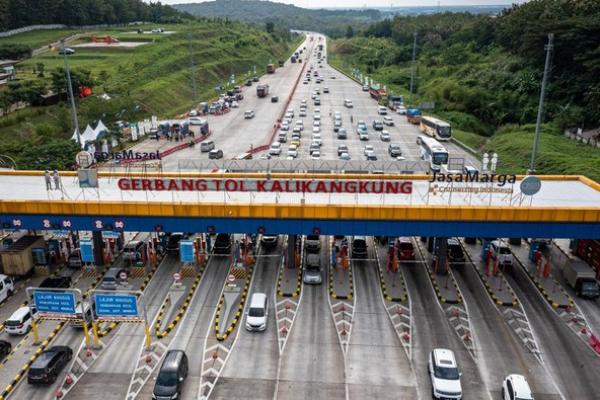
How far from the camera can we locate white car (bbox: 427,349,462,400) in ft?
85.8

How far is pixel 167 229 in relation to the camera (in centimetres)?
3625

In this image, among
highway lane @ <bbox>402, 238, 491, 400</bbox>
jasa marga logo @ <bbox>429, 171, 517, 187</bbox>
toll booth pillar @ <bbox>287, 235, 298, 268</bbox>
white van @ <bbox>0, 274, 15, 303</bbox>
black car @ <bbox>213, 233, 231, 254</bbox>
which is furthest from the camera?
black car @ <bbox>213, 233, 231, 254</bbox>

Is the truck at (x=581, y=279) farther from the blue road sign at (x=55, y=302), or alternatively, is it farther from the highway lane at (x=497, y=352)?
the blue road sign at (x=55, y=302)

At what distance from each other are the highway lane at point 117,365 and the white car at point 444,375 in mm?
16932

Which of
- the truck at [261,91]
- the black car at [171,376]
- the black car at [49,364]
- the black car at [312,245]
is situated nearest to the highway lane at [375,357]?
the black car at [312,245]

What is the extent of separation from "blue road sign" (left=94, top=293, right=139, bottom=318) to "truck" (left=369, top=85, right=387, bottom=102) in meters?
Result: 101

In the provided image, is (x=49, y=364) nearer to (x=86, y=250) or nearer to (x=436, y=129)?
(x=86, y=250)

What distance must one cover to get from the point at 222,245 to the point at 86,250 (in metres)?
11.0

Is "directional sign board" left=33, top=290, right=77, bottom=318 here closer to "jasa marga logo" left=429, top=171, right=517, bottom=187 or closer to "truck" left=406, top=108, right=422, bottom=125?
"jasa marga logo" left=429, top=171, right=517, bottom=187

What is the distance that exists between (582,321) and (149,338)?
28837 millimetres

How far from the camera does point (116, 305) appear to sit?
97.6 ft

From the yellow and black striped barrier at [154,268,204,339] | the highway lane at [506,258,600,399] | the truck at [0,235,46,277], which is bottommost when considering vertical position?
the highway lane at [506,258,600,399]

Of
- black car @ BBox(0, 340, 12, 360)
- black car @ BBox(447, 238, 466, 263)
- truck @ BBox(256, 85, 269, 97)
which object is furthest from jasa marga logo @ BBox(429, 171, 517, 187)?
truck @ BBox(256, 85, 269, 97)

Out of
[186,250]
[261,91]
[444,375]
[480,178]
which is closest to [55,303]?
[186,250]
